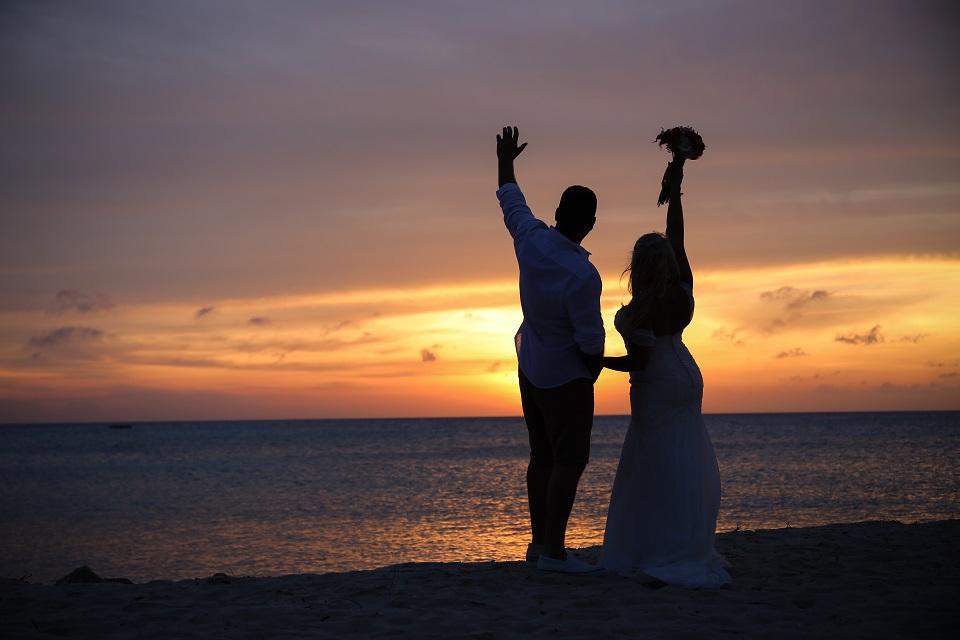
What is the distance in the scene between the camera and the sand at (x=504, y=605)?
4621 millimetres

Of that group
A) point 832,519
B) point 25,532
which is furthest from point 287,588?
point 25,532

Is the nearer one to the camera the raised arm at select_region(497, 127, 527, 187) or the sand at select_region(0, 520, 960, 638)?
the sand at select_region(0, 520, 960, 638)

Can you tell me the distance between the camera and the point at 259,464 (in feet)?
151

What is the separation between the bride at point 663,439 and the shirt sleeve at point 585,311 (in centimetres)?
44

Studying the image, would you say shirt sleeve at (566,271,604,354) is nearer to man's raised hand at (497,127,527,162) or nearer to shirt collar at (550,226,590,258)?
shirt collar at (550,226,590,258)

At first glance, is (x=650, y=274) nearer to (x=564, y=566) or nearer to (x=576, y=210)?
(x=576, y=210)

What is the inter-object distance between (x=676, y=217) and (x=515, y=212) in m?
1.18

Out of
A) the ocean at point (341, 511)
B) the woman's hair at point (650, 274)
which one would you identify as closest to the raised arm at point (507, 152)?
the woman's hair at point (650, 274)

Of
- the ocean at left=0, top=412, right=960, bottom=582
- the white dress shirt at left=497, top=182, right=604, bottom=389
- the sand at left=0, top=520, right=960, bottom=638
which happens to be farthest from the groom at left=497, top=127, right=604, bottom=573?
the ocean at left=0, top=412, right=960, bottom=582

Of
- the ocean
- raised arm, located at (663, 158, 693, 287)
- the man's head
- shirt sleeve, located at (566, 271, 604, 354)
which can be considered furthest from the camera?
the ocean

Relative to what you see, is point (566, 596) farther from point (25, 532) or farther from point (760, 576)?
point (25, 532)

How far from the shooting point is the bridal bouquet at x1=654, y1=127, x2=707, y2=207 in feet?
20.2

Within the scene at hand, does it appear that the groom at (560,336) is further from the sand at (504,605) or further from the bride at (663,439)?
the sand at (504,605)

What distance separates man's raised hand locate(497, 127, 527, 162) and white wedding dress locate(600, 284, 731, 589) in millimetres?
1346
